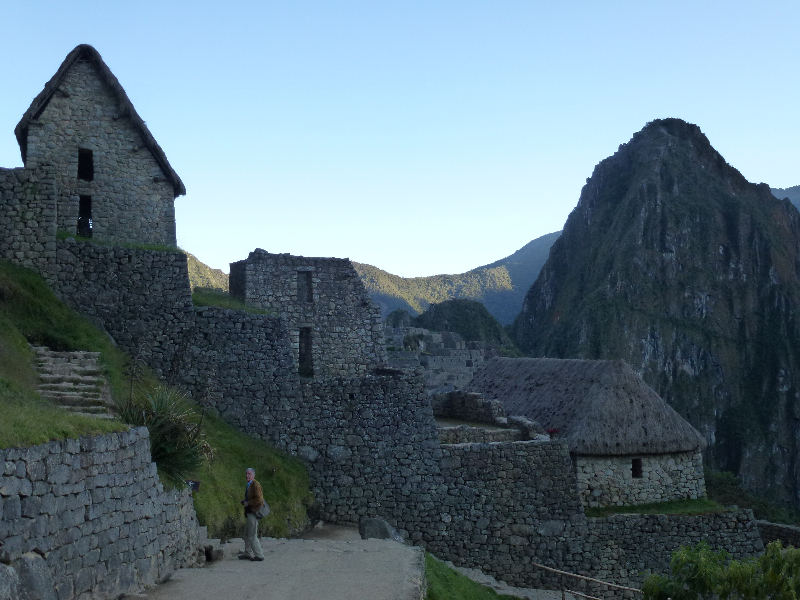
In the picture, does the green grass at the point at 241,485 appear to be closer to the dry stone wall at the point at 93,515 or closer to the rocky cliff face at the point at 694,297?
the dry stone wall at the point at 93,515

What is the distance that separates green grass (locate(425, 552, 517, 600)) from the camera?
10.6 m

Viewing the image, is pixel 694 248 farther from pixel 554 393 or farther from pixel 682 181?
pixel 554 393

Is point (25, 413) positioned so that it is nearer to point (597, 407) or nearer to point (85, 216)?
point (85, 216)

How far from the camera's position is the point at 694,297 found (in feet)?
449

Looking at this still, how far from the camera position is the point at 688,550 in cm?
1146

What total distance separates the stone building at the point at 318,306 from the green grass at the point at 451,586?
5856 millimetres

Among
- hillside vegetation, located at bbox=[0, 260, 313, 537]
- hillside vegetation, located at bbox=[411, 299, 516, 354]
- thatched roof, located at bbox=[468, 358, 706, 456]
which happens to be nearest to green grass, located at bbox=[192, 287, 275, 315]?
hillside vegetation, located at bbox=[0, 260, 313, 537]

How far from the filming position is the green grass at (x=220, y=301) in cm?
1546

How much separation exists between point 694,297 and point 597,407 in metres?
128

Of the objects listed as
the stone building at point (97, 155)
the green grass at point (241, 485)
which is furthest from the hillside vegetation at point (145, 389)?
the stone building at point (97, 155)

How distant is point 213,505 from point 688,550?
7.68 m

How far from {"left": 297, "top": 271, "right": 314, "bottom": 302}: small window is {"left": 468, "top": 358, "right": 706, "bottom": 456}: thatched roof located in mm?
7794

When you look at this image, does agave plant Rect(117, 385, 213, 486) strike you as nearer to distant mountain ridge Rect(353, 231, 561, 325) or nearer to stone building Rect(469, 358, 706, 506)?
stone building Rect(469, 358, 706, 506)

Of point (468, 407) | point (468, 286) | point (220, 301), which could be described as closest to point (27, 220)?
point (220, 301)
